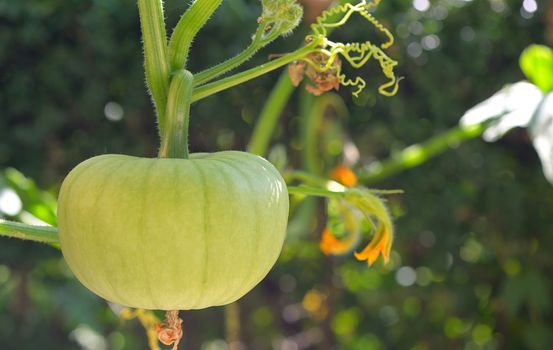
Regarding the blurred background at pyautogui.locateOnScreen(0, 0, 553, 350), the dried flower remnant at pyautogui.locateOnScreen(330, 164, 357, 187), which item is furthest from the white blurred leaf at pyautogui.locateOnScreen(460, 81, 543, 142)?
the blurred background at pyautogui.locateOnScreen(0, 0, 553, 350)

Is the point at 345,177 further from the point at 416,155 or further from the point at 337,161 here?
the point at 337,161

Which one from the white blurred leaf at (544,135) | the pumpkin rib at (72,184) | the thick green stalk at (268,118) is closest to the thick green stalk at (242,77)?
the pumpkin rib at (72,184)

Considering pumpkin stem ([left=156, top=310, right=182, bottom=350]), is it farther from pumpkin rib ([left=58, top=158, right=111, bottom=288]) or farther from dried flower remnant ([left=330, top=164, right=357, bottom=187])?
dried flower remnant ([left=330, top=164, right=357, bottom=187])

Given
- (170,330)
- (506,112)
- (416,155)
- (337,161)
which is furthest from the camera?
(337,161)

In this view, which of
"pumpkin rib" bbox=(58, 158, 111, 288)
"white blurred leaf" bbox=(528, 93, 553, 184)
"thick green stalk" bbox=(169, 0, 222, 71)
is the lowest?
"white blurred leaf" bbox=(528, 93, 553, 184)

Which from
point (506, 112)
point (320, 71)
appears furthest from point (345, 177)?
point (320, 71)

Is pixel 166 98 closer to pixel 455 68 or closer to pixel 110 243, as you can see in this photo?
pixel 110 243

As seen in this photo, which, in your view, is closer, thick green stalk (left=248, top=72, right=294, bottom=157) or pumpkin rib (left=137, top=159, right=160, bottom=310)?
pumpkin rib (left=137, top=159, right=160, bottom=310)

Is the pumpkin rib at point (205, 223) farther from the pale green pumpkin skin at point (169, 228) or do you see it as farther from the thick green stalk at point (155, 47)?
the thick green stalk at point (155, 47)
